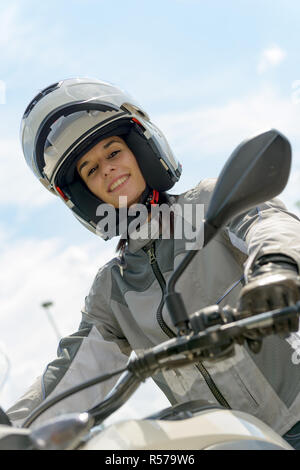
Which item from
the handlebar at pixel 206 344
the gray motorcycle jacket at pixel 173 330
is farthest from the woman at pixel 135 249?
the handlebar at pixel 206 344

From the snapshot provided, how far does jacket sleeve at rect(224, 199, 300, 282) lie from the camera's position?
1.67 metres

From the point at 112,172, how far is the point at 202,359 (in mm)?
1951

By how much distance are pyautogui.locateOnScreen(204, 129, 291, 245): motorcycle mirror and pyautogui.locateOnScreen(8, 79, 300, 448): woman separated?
0.24 metres

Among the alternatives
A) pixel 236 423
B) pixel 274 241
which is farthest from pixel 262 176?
pixel 236 423

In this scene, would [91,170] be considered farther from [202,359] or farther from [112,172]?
[202,359]

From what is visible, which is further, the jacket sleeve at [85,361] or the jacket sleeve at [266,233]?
the jacket sleeve at [85,361]

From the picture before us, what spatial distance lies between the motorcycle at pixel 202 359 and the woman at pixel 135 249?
0.27m

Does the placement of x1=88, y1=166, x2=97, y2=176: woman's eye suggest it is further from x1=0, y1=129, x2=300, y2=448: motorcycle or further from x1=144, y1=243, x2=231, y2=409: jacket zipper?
x1=0, y1=129, x2=300, y2=448: motorcycle

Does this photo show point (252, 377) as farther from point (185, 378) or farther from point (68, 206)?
point (68, 206)

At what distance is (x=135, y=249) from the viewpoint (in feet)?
9.96

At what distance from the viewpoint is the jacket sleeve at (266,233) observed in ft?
5.47

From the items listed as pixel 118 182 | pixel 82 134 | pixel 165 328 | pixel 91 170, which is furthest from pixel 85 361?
pixel 82 134

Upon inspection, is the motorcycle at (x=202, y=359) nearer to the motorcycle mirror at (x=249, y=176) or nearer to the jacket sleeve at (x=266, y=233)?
the motorcycle mirror at (x=249, y=176)

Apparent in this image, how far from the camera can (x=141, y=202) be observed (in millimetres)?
3191
